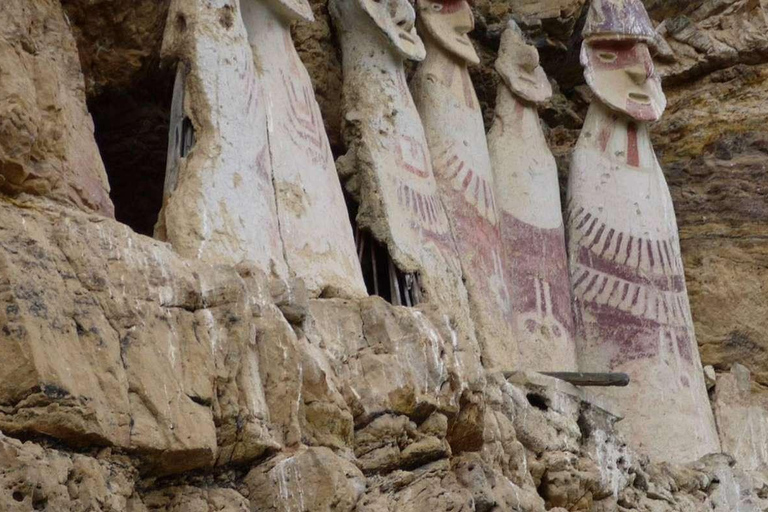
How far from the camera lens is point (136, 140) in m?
5.63

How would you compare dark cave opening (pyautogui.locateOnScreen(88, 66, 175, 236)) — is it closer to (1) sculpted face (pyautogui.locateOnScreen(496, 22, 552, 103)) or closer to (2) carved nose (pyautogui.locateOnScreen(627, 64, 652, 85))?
(1) sculpted face (pyautogui.locateOnScreen(496, 22, 552, 103))

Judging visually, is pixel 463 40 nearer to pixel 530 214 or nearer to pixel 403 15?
pixel 403 15

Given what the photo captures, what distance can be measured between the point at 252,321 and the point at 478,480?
74 centimetres

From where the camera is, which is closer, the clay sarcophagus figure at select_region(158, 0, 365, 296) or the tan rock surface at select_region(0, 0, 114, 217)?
the tan rock surface at select_region(0, 0, 114, 217)

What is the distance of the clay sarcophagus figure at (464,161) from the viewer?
5.85 m

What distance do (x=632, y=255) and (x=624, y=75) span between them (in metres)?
0.67

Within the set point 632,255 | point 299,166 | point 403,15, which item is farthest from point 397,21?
point 632,255

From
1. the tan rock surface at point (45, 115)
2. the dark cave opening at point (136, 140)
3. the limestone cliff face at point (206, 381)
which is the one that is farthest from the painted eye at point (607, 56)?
the tan rock surface at point (45, 115)

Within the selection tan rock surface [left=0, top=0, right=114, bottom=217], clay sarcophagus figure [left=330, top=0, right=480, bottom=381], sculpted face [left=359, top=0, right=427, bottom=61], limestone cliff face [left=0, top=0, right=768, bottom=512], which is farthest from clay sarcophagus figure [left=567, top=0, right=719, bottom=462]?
tan rock surface [left=0, top=0, right=114, bottom=217]

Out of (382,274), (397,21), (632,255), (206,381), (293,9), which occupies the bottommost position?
(206,381)

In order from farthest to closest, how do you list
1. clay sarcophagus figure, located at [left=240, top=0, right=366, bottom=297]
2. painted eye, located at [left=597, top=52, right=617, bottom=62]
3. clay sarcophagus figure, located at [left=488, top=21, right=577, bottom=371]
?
painted eye, located at [left=597, top=52, right=617, bottom=62] → clay sarcophagus figure, located at [left=488, top=21, right=577, bottom=371] → clay sarcophagus figure, located at [left=240, top=0, right=366, bottom=297]

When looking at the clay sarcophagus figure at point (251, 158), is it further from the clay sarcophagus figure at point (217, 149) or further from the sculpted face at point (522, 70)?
the sculpted face at point (522, 70)

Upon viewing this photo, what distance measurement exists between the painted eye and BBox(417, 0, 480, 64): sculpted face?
52 cm

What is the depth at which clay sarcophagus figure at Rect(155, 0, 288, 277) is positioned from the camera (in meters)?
4.60
